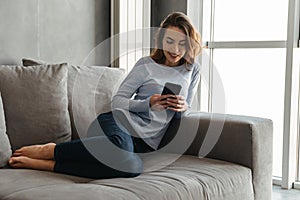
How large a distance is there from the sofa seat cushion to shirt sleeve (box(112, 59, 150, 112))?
0.35 metres

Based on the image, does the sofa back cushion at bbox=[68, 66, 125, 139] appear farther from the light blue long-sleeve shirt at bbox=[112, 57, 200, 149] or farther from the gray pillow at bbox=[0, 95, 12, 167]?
the gray pillow at bbox=[0, 95, 12, 167]

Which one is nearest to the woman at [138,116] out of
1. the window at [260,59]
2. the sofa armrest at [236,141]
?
the sofa armrest at [236,141]

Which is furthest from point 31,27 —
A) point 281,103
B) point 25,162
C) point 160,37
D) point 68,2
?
point 281,103

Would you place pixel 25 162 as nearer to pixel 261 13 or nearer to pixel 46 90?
pixel 46 90

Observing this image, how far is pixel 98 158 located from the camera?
1.73 meters

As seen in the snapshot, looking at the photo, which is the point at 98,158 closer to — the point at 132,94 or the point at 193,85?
the point at 132,94

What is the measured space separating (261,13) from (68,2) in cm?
140

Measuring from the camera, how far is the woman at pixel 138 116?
5.76ft

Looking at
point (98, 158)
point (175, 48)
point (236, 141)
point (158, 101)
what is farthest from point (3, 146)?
point (236, 141)

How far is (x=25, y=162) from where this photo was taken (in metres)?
1.79

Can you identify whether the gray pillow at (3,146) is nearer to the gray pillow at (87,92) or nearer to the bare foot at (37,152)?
the bare foot at (37,152)

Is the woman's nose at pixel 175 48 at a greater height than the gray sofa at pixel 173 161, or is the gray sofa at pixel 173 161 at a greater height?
the woman's nose at pixel 175 48

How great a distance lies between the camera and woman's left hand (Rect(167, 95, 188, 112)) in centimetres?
210

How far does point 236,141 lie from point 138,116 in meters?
0.52
